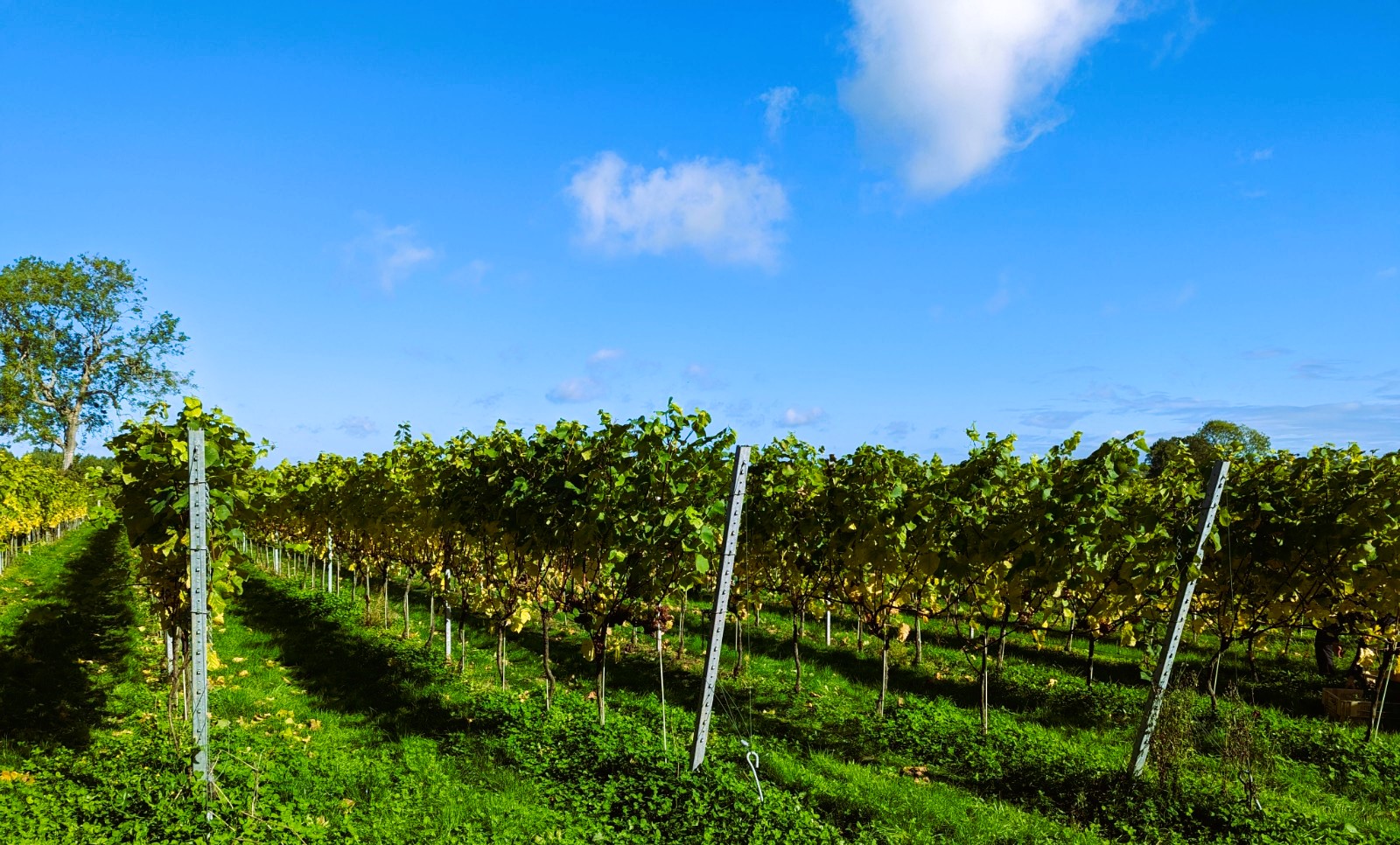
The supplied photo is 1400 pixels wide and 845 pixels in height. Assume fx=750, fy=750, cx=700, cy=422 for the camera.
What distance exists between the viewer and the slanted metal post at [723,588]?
6.55 meters

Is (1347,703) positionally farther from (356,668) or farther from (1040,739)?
(356,668)

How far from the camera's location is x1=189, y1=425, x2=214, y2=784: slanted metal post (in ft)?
19.2

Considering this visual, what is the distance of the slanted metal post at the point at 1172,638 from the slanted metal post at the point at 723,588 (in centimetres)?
387

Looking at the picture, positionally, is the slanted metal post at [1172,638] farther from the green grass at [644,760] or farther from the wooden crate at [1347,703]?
the wooden crate at [1347,703]

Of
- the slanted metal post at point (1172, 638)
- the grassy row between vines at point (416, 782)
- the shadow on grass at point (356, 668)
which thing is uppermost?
the slanted metal post at point (1172, 638)

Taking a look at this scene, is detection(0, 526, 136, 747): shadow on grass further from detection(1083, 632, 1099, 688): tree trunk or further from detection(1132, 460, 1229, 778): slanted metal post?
detection(1083, 632, 1099, 688): tree trunk

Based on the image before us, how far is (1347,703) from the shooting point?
33.2 ft

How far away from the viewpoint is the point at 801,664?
1259 cm

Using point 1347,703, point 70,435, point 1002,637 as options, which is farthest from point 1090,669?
point 70,435

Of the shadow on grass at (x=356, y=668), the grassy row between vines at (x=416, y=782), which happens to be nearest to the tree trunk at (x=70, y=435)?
the shadow on grass at (x=356, y=668)

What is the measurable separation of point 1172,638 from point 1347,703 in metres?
5.95

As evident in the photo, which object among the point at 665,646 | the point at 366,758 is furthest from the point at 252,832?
the point at 665,646

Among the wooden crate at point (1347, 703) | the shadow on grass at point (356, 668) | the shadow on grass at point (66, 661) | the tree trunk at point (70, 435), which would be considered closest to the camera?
the shadow on grass at point (66, 661)

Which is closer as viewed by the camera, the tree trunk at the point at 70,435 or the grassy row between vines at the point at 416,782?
the grassy row between vines at the point at 416,782
